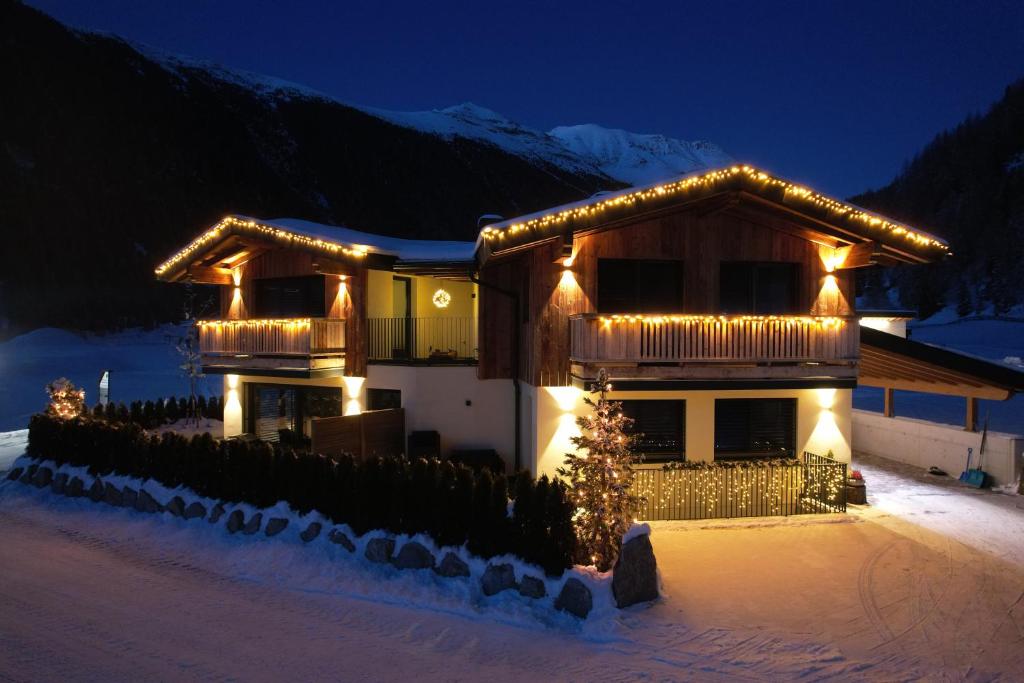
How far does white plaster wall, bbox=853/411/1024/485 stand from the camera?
561 inches

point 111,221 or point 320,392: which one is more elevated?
point 111,221

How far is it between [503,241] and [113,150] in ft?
257

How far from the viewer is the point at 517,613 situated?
26.4 feet

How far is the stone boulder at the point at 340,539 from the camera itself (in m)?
9.85

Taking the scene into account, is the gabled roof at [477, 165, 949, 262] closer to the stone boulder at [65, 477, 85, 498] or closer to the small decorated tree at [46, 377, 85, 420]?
the stone boulder at [65, 477, 85, 498]

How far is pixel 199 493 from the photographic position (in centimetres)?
1216

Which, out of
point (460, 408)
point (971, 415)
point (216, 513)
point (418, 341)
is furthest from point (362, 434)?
point (971, 415)

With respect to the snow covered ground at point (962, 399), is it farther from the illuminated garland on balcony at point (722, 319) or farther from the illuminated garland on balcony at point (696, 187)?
the illuminated garland on balcony at point (722, 319)

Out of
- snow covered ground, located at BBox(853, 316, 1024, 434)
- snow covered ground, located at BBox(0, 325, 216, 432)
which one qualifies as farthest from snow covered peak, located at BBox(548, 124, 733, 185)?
snow covered ground, located at BBox(0, 325, 216, 432)

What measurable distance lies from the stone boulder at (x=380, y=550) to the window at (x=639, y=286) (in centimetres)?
692

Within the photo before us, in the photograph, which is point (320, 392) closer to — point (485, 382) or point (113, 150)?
point (485, 382)

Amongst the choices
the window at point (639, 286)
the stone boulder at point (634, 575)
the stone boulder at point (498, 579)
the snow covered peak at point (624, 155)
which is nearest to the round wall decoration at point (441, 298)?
the window at point (639, 286)

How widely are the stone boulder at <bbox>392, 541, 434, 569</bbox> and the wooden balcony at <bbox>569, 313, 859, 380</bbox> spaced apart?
478cm

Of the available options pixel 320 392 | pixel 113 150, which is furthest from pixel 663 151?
pixel 320 392
